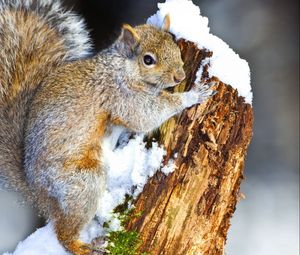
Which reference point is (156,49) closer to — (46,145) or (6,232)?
(46,145)

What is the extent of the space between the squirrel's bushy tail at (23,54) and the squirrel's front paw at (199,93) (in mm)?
514

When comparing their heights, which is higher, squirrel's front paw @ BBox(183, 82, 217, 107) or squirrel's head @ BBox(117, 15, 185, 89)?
squirrel's head @ BBox(117, 15, 185, 89)

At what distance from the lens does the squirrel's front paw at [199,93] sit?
2406mm

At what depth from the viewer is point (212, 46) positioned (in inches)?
96.7

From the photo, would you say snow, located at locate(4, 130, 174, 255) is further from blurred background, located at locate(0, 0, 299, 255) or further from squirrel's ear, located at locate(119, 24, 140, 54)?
blurred background, located at locate(0, 0, 299, 255)

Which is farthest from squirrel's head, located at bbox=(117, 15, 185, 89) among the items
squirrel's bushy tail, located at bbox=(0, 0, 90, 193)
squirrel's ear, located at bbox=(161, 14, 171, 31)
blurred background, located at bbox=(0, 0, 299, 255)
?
blurred background, located at bbox=(0, 0, 299, 255)

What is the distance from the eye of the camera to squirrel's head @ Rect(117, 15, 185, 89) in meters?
2.47

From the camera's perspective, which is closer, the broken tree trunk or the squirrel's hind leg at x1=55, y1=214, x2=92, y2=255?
the broken tree trunk

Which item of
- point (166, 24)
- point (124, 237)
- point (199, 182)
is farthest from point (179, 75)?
point (124, 237)

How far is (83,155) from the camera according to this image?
2.50 meters

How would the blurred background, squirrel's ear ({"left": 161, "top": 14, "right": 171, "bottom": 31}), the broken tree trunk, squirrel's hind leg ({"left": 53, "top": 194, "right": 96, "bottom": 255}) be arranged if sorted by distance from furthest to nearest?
1. the blurred background
2. squirrel's ear ({"left": 161, "top": 14, "right": 171, "bottom": 31})
3. squirrel's hind leg ({"left": 53, "top": 194, "right": 96, "bottom": 255})
4. the broken tree trunk

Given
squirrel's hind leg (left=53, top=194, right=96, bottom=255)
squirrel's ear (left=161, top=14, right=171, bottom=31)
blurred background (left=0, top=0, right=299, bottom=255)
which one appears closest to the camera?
squirrel's hind leg (left=53, top=194, right=96, bottom=255)

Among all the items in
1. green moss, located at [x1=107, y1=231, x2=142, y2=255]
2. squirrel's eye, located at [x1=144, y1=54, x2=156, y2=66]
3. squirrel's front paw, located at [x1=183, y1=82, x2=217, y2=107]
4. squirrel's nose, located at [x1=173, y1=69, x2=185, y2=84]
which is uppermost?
squirrel's eye, located at [x1=144, y1=54, x2=156, y2=66]

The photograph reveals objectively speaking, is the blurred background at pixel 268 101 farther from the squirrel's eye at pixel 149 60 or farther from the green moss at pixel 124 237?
the green moss at pixel 124 237
